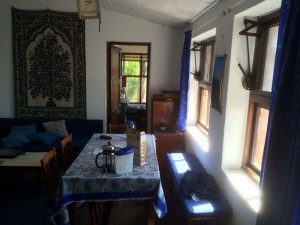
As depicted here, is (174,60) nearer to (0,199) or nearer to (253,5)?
(253,5)

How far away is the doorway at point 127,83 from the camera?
14.6 ft

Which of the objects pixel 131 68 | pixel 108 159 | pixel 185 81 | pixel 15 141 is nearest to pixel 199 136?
pixel 185 81

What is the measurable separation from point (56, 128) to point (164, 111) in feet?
5.85

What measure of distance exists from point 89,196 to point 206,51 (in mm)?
2639

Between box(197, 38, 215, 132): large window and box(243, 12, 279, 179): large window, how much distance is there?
1232 mm

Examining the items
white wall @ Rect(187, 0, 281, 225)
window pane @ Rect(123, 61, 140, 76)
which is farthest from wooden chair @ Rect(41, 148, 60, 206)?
window pane @ Rect(123, 61, 140, 76)

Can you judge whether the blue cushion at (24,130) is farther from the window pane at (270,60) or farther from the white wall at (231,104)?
the window pane at (270,60)

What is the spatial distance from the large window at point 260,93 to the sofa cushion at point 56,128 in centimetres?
292

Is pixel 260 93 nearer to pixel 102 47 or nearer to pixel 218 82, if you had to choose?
pixel 218 82

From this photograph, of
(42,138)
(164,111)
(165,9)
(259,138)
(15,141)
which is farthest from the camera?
(164,111)

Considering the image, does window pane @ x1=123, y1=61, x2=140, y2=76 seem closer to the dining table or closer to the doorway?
the doorway

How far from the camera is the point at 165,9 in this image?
3.20m

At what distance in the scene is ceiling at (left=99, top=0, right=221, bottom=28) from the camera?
2796mm

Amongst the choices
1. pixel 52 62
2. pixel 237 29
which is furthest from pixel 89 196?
pixel 52 62
